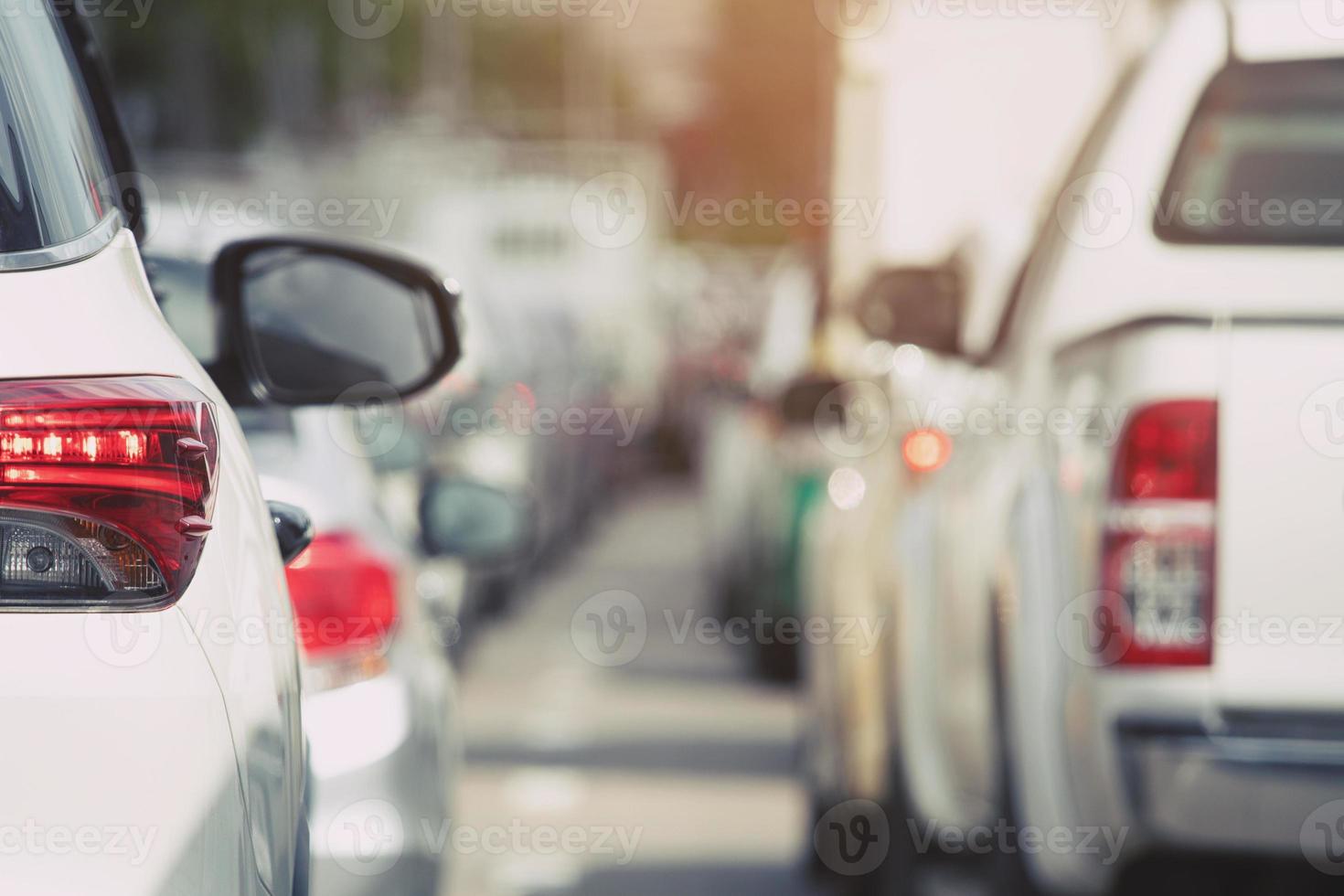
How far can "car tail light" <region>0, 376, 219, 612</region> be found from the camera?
80.2 inches

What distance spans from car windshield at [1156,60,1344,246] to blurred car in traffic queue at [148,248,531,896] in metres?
1.62

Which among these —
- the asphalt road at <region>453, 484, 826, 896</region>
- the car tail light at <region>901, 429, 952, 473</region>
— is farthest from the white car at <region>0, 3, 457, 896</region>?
the asphalt road at <region>453, 484, 826, 896</region>

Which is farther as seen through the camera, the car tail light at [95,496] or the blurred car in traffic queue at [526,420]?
the blurred car in traffic queue at [526,420]

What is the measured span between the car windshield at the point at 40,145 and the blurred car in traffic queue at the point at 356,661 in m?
1.38

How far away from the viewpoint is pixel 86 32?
326cm

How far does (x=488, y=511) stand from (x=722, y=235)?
63410mm

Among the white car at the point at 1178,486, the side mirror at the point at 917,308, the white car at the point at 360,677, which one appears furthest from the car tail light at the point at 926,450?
the white car at the point at 360,677

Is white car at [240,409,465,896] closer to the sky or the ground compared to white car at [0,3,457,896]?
closer to the ground

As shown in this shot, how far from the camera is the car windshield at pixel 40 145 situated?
2197 millimetres

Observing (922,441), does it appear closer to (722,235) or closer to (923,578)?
(923,578)

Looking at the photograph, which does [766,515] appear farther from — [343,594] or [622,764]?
[343,594]

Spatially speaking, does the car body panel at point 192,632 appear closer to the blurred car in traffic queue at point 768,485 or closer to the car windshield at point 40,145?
the car windshield at point 40,145

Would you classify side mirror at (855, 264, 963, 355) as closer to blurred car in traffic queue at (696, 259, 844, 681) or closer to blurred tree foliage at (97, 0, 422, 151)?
blurred car in traffic queue at (696, 259, 844, 681)

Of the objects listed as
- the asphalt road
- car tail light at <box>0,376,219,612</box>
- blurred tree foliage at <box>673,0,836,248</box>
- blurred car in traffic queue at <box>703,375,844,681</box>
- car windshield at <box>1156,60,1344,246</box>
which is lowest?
the asphalt road
